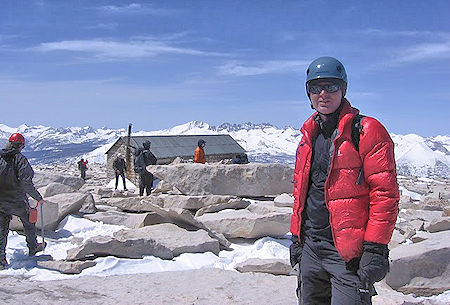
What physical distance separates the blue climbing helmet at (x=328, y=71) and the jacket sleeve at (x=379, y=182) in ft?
1.61

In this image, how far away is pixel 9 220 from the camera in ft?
22.3

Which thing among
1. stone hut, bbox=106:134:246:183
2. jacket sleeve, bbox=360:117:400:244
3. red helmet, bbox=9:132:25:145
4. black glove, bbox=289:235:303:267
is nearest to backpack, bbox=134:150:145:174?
red helmet, bbox=9:132:25:145

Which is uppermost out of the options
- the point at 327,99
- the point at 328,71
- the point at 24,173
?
the point at 328,71

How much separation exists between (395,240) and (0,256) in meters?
6.72

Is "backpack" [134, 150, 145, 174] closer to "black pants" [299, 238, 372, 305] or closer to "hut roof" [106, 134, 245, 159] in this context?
"black pants" [299, 238, 372, 305]

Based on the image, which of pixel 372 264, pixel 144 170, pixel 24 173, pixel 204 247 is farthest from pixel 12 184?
pixel 144 170

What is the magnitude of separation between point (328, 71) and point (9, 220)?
5552 mm

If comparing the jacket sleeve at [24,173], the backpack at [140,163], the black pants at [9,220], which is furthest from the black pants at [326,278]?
the backpack at [140,163]

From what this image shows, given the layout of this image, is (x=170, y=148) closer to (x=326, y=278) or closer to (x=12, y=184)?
(x=12, y=184)

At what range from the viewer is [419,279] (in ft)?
19.8

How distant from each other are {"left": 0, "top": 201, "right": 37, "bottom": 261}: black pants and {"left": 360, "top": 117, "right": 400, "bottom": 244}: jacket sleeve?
18.1ft

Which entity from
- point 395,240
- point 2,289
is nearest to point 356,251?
point 2,289

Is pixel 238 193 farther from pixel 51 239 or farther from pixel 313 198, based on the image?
pixel 313 198

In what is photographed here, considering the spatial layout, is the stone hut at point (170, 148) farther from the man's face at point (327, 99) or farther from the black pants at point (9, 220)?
the man's face at point (327, 99)
